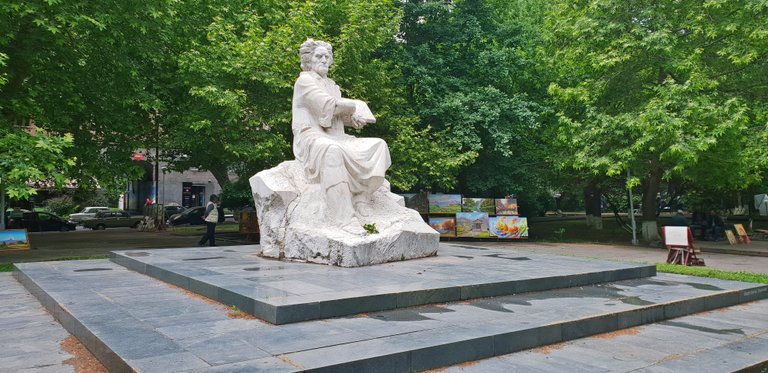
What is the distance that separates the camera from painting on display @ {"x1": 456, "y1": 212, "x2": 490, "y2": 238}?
19938mm

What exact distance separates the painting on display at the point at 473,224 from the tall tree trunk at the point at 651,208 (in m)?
5.72

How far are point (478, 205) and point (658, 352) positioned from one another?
15.3m

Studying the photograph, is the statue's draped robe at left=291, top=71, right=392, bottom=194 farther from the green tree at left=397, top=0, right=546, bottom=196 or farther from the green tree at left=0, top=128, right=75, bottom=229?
the green tree at left=397, top=0, right=546, bottom=196

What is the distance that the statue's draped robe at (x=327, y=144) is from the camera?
8719 millimetres

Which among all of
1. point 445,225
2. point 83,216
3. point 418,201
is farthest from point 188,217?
point 445,225

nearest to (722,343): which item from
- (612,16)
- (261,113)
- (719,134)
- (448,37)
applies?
(719,134)

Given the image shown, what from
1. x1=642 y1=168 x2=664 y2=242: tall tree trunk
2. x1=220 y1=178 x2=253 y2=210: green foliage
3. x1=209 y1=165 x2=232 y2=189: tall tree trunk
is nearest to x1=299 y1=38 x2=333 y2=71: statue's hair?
x1=209 y1=165 x2=232 y2=189: tall tree trunk

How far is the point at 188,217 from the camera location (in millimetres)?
33531

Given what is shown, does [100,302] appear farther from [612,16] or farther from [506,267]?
[612,16]

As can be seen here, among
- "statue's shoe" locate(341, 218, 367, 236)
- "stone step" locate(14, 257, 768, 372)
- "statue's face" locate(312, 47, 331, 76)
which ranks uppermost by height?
"statue's face" locate(312, 47, 331, 76)

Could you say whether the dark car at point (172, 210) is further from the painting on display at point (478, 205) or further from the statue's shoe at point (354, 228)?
the statue's shoe at point (354, 228)

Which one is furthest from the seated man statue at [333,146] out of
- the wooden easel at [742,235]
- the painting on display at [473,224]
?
the wooden easel at [742,235]

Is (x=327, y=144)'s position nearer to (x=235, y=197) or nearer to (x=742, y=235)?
(x=742, y=235)

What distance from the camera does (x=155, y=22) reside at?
44.5 ft
